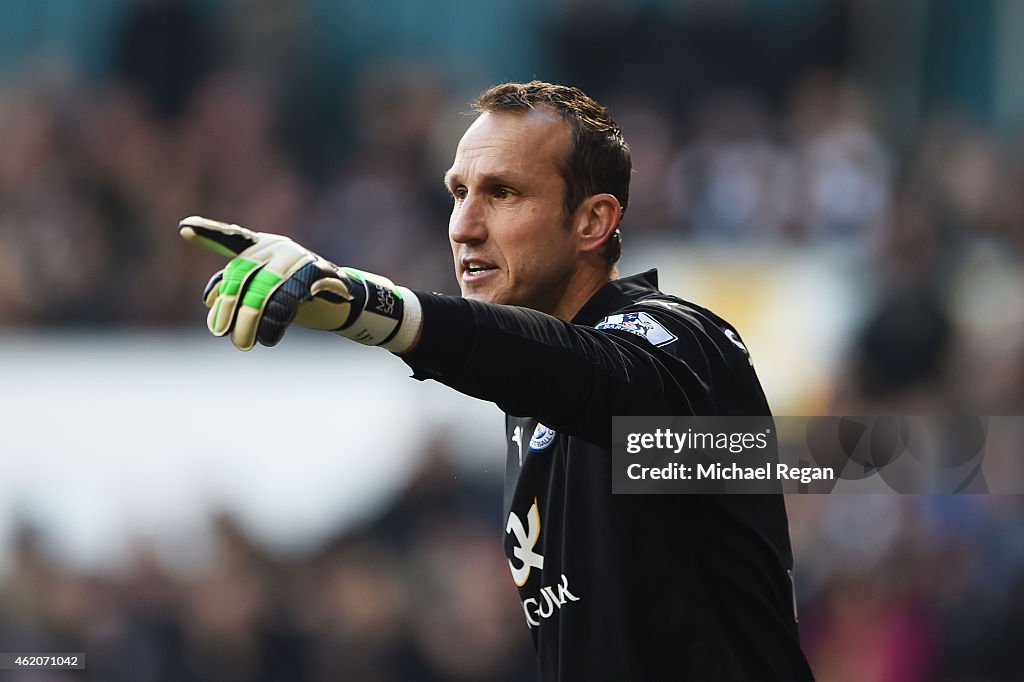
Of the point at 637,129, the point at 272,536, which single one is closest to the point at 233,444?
the point at 272,536

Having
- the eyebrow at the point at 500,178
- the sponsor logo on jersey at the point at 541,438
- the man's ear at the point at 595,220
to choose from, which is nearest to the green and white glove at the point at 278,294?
the sponsor logo on jersey at the point at 541,438

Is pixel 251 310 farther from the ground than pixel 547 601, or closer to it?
farther from the ground

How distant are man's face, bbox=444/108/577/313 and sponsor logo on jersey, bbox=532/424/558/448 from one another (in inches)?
15.8

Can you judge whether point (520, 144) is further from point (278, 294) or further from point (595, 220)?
point (278, 294)

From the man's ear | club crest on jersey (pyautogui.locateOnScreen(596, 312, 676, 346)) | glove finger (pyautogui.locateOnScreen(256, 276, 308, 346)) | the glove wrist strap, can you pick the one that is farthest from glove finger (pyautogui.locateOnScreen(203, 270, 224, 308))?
the man's ear

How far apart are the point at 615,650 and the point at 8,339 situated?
7336mm

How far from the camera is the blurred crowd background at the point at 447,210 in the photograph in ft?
27.5

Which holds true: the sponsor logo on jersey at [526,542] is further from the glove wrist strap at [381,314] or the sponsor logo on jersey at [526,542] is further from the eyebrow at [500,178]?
the glove wrist strap at [381,314]

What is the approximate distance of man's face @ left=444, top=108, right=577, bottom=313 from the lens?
4.00 m

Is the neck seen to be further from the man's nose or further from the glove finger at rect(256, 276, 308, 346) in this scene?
the glove finger at rect(256, 276, 308, 346)

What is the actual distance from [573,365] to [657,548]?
30.4 inches

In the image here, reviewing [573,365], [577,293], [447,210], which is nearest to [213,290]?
[573,365]

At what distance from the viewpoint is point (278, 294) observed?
8.87 ft

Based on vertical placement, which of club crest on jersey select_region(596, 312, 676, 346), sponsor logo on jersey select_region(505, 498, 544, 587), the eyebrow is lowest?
sponsor logo on jersey select_region(505, 498, 544, 587)
